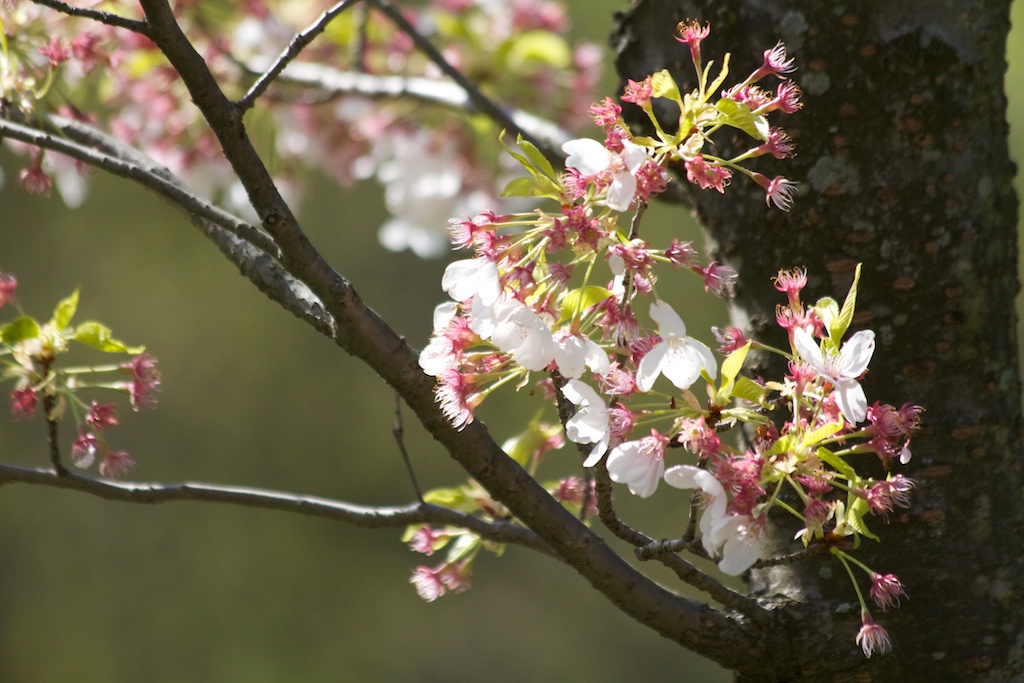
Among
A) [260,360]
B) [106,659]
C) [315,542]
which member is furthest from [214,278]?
[106,659]

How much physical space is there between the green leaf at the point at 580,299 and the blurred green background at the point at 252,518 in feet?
9.68

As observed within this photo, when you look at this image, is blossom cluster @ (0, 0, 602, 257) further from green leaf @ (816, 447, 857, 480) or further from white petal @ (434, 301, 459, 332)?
green leaf @ (816, 447, 857, 480)

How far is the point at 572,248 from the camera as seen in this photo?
1.57 feet

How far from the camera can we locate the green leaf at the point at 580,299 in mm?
468

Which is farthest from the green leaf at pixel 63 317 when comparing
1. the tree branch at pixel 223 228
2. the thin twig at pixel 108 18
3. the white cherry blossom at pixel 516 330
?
the white cherry blossom at pixel 516 330

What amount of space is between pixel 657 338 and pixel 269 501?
31 centimetres

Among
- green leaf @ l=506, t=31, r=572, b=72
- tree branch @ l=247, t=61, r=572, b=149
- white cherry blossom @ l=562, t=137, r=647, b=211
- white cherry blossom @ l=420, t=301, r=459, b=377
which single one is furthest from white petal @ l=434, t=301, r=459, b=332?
green leaf @ l=506, t=31, r=572, b=72

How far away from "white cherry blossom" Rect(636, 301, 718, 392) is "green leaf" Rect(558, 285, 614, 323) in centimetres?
3

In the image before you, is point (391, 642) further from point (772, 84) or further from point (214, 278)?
point (772, 84)

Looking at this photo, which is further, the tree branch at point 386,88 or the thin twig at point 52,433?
the tree branch at point 386,88

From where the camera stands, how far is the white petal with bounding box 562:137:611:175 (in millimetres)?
457

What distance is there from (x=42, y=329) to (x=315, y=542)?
2918mm

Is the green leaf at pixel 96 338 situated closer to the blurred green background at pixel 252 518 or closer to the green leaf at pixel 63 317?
the green leaf at pixel 63 317

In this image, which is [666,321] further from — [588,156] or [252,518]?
[252,518]
